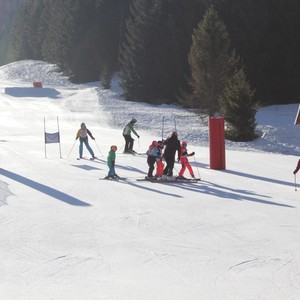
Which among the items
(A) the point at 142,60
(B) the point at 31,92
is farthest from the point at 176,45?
(B) the point at 31,92

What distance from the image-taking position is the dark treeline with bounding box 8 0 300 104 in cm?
4250

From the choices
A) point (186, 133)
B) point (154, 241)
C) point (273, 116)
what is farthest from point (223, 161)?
point (273, 116)

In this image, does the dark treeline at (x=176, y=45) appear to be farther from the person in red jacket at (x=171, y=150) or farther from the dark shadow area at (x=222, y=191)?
the dark shadow area at (x=222, y=191)

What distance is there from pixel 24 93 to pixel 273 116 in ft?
102

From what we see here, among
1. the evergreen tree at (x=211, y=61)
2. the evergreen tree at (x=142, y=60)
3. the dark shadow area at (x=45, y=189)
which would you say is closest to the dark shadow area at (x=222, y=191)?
the dark shadow area at (x=45, y=189)

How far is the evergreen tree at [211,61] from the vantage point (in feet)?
Answer: 108

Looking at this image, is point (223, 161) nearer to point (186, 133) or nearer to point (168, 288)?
point (168, 288)

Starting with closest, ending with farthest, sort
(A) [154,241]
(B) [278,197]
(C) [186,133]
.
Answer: (A) [154,241] < (B) [278,197] < (C) [186,133]

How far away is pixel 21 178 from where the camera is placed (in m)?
16.0

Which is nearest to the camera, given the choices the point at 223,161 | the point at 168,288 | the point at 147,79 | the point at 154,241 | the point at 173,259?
the point at 168,288

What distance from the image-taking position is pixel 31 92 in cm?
5862

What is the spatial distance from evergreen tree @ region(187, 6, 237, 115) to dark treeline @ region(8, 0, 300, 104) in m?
5.12

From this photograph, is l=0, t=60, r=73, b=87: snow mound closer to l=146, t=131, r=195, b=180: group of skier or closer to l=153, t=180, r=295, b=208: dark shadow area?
l=146, t=131, r=195, b=180: group of skier

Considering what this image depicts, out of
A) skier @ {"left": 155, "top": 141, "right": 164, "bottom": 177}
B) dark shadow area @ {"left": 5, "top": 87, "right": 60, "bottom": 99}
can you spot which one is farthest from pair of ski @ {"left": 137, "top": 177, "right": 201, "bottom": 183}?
dark shadow area @ {"left": 5, "top": 87, "right": 60, "bottom": 99}
